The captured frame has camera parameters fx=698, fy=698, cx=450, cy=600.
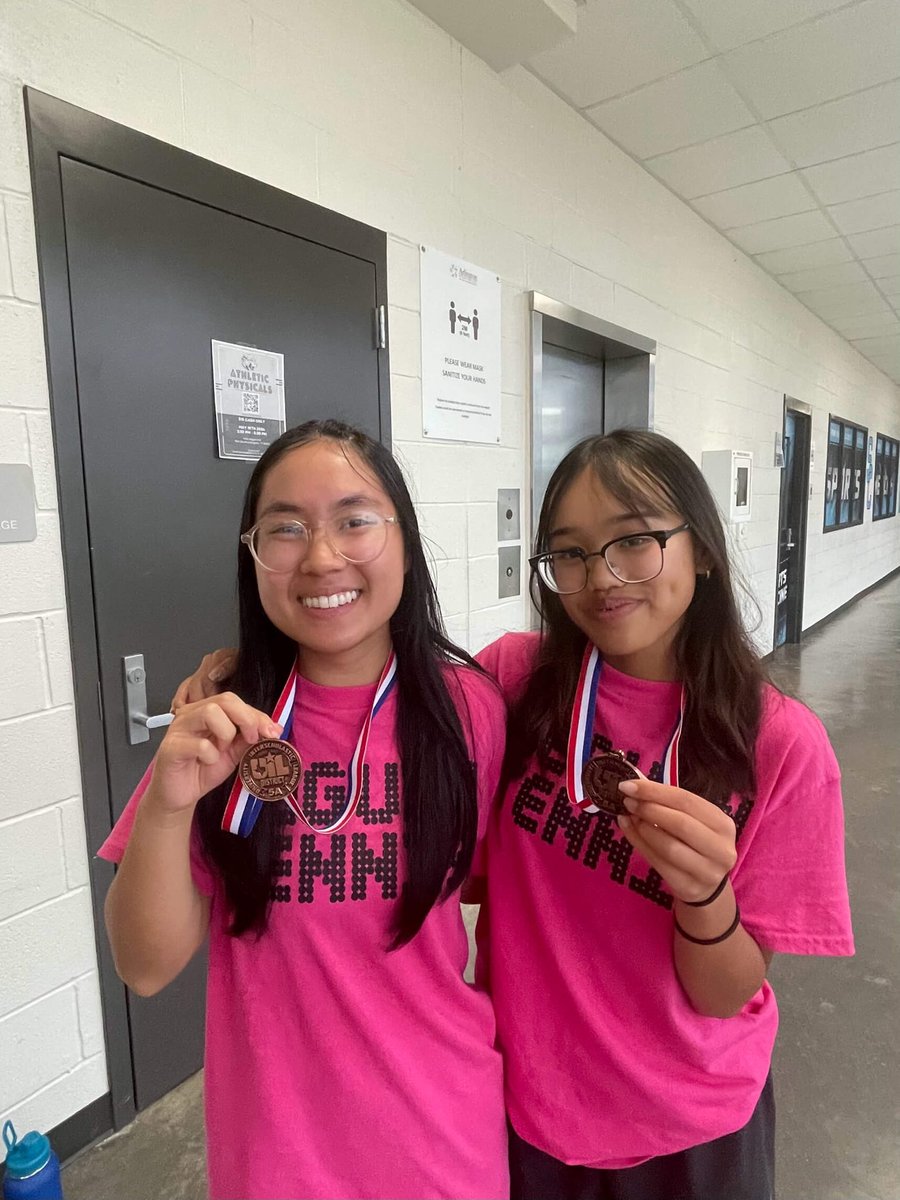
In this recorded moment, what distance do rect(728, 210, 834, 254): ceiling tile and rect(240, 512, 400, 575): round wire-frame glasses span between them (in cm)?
481

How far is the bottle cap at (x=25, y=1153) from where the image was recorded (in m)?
1.44

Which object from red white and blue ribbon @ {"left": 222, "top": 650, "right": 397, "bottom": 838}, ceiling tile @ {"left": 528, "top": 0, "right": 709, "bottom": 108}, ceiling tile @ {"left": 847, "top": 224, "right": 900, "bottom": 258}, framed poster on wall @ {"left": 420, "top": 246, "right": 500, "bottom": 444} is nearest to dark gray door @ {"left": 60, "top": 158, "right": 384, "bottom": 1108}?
framed poster on wall @ {"left": 420, "top": 246, "right": 500, "bottom": 444}

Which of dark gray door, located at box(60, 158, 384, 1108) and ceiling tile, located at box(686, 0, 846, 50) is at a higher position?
ceiling tile, located at box(686, 0, 846, 50)

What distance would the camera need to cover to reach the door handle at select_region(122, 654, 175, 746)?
1650 mm

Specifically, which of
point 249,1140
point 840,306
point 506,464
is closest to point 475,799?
point 249,1140

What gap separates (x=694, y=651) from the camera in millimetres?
936

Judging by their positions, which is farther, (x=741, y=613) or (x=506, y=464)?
(x=506, y=464)

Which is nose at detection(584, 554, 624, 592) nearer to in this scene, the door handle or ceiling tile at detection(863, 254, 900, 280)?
the door handle

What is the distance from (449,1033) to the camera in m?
0.87

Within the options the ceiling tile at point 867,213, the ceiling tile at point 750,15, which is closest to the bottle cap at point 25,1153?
the ceiling tile at point 750,15

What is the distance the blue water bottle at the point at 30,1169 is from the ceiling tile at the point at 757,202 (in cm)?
498

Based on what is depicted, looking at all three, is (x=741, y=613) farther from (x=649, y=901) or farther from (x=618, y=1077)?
(x=618, y=1077)

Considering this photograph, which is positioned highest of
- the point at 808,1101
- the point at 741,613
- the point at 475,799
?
the point at 741,613

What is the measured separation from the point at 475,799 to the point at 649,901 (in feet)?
0.83
